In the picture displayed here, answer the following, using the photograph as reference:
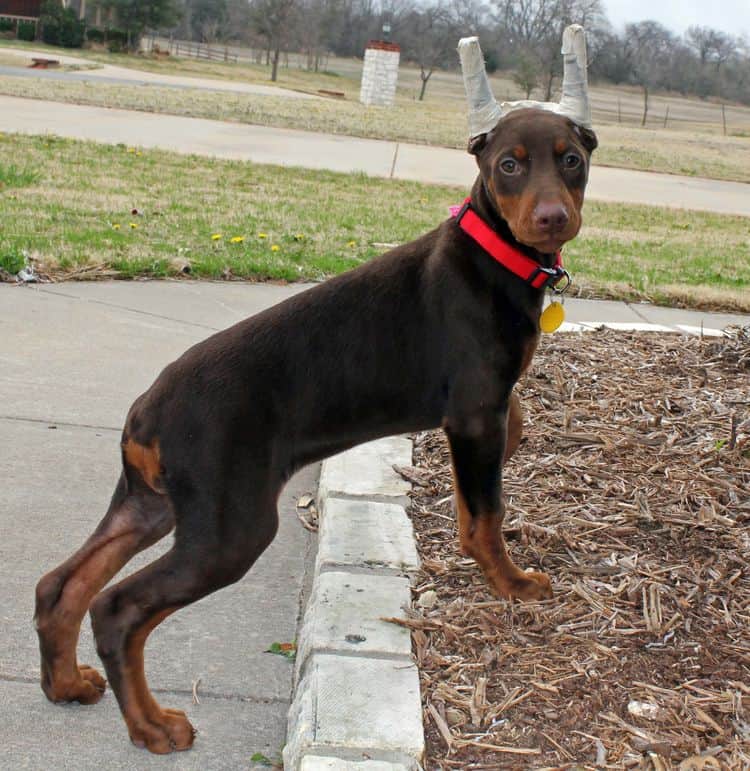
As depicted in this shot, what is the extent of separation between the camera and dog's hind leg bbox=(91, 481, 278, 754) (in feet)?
8.68

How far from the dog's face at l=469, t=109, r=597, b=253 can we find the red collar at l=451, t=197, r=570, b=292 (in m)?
0.08

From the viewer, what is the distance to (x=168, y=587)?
264cm

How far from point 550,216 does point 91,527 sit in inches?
79.1

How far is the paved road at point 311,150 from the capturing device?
15203 millimetres

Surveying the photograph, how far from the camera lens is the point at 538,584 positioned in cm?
327

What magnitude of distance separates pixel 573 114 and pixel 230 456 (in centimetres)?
145

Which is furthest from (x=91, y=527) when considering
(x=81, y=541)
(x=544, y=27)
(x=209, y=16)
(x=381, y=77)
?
(x=209, y=16)

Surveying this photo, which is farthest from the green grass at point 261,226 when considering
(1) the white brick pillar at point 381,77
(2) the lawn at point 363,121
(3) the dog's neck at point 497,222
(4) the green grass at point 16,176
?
(1) the white brick pillar at point 381,77

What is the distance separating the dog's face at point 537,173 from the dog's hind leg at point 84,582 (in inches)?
49.7

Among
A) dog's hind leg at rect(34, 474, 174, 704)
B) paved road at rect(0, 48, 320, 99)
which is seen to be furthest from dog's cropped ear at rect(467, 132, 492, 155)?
paved road at rect(0, 48, 320, 99)

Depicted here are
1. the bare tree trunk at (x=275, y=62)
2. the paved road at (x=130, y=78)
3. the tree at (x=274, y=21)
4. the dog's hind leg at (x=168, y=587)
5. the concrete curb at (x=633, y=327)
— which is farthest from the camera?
the tree at (x=274, y=21)

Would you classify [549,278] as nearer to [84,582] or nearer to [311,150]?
[84,582]

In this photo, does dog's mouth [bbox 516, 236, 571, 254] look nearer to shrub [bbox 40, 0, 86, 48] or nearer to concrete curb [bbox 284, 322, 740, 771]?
concrete curb [bbox 284, 322, 740, 771]

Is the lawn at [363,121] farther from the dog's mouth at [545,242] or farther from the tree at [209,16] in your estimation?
the tree at [209,16]
